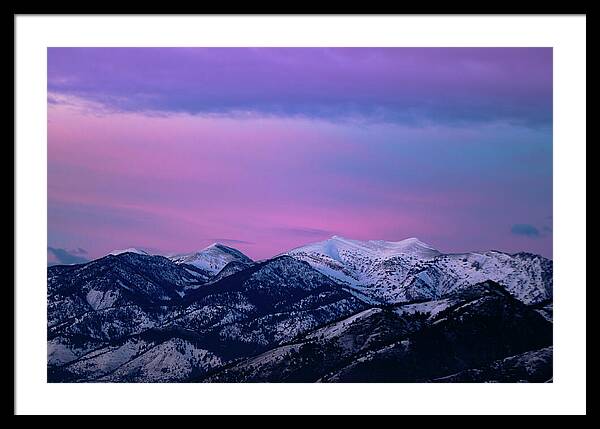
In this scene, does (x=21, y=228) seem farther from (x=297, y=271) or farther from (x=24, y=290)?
(x=297, y=271)

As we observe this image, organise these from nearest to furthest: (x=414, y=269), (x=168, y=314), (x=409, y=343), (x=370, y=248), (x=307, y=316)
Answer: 1. (x=409, y=343)
2. (x=370, y=248)
3. (x=414, y=269)
4. (x=307, y=316)
5. (x=168, y=314)

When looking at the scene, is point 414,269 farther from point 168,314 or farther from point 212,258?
point 168,314

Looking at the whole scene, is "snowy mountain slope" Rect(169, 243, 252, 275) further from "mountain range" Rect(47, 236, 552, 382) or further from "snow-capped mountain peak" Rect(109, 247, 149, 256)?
"snow-capped mountain peak" Rect(109, 247, 149, 256)

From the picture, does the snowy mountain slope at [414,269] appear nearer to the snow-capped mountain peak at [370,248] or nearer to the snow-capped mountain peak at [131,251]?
the snow-capped mountain peak at [370,248]

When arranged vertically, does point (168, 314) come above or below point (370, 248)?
below

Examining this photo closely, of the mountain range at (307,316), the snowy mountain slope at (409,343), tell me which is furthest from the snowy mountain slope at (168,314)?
the snowy mountain slope at (409,343)

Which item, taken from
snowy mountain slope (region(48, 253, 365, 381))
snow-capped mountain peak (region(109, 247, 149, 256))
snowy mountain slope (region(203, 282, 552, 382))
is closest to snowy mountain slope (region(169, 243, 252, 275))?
snowy mountain slope (region(48, 253, 365, 381))

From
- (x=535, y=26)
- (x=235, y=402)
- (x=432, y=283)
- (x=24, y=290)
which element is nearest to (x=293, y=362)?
(x=432, y=283)

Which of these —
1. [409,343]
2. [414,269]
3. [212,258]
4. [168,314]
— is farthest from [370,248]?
[168,314]
